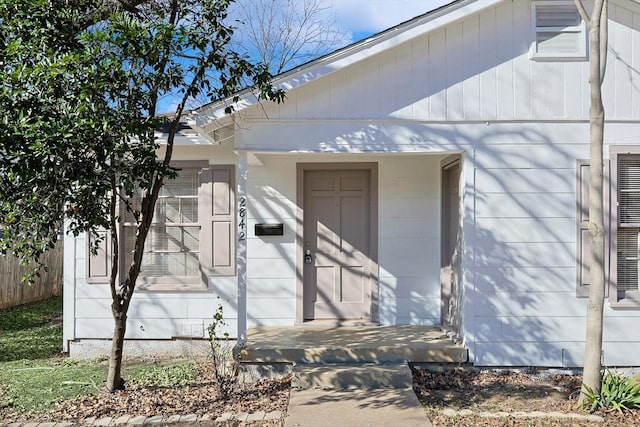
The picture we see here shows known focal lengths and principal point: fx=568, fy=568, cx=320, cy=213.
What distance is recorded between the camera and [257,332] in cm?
754

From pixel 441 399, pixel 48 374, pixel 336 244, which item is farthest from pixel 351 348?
pixel 48 374

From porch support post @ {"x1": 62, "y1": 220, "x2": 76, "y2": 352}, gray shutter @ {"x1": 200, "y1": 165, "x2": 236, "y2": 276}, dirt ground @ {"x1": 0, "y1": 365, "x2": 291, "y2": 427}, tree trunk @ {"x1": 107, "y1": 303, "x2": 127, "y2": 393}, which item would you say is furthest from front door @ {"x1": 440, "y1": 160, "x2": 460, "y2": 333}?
porch support post @ {"x1": 62, "y1": 220, "x2": 76, "y2": 352}

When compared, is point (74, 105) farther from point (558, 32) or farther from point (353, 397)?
point (558, 32)

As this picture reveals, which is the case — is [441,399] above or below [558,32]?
below

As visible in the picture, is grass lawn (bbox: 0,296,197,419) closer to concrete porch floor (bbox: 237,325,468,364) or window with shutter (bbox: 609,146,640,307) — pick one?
concrete porch floor (bbox: 237,325,468,364)

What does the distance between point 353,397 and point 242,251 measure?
6.74ft

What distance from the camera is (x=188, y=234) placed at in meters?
8.09

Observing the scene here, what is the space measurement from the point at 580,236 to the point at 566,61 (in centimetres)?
204

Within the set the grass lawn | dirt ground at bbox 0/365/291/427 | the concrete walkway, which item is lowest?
the grass lawn

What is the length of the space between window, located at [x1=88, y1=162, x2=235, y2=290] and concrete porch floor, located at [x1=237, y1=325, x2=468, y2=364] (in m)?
1.30

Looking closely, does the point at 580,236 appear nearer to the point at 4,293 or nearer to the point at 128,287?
the point at 128,287

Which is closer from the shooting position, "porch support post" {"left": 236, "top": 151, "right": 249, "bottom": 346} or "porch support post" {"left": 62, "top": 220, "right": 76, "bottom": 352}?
"porch support post" {"left": 236, "top": 151, "right": 249, "bottom": 346}

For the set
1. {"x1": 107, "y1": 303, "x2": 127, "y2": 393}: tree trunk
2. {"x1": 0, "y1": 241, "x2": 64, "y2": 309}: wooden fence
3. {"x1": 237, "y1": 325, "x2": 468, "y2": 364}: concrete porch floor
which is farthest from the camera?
{"x1": 0, "y1": 241, "x2": 64, "y2": 309}: wooden fence

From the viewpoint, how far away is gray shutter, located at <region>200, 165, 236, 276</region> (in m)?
7.97
